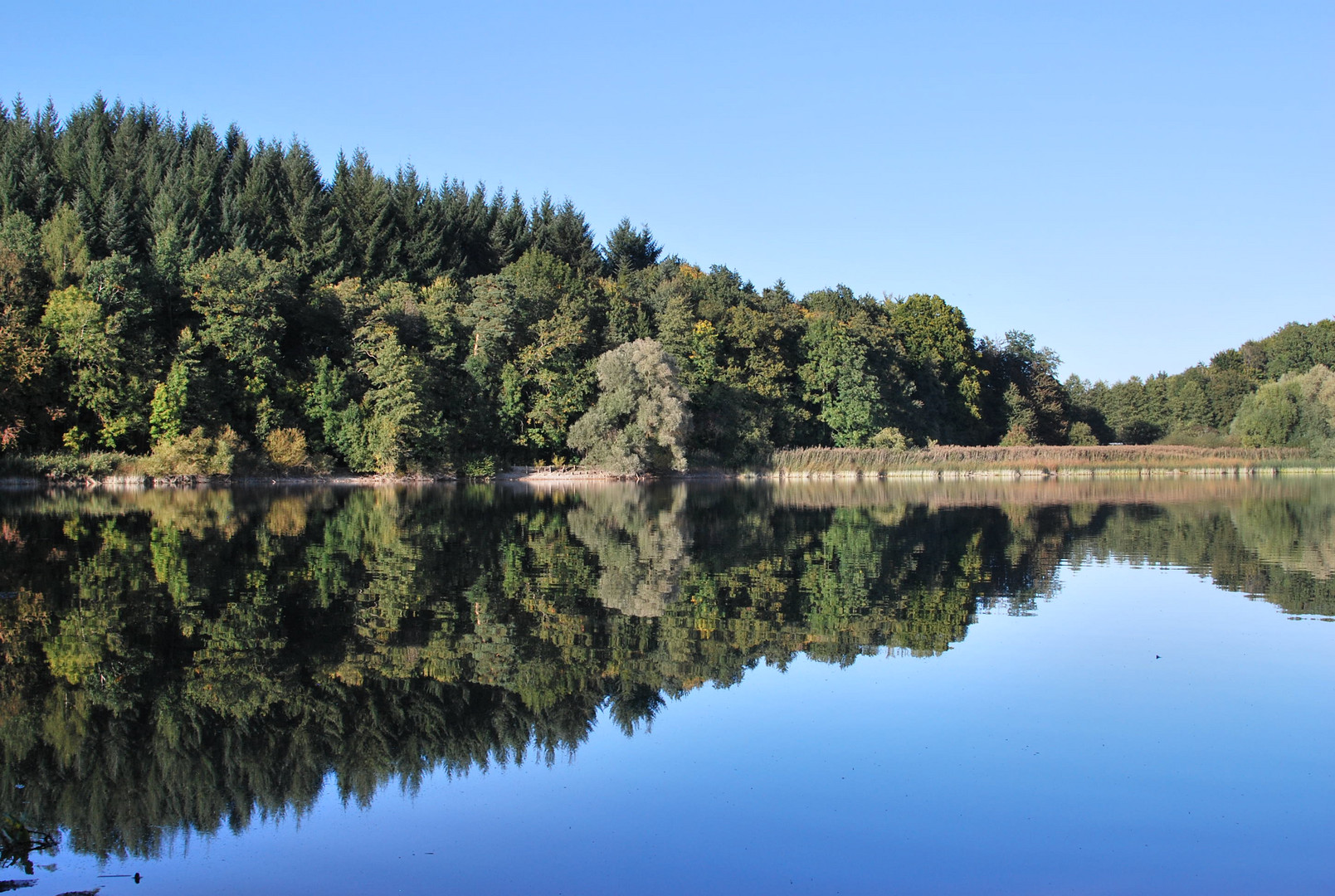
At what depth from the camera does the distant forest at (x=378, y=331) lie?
4484 cm

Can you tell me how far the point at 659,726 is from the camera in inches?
329

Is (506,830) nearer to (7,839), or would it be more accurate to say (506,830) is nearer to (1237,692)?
(7,839)

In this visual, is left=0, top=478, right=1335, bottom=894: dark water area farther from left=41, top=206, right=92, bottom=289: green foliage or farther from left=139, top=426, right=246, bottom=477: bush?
left=41, top=206, right=92, bottom=289: green foliage

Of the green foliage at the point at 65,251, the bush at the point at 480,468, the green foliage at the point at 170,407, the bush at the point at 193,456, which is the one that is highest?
the green foliage at the point at 65,251

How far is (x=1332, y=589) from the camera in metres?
15.5

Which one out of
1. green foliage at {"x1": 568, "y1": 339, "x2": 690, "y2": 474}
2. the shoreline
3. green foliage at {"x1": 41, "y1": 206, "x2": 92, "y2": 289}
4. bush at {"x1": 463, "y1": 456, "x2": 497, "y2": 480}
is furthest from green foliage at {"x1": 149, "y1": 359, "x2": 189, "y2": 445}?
green foliage at {"x1": 568, "y1": 339, "x2": 690, "y2": 474}

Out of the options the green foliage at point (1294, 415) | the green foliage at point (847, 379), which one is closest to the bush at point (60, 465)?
the green foliage at point (847, 379)

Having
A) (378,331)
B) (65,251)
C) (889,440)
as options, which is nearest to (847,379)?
(889,440)

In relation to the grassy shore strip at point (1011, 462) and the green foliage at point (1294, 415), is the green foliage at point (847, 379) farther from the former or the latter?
the green foliage at point (1294, 415)

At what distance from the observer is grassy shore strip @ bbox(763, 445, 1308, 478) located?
5925cm

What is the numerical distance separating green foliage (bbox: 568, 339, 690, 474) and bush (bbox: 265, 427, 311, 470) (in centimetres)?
1383

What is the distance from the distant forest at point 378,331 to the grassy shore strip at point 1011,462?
10.5ft

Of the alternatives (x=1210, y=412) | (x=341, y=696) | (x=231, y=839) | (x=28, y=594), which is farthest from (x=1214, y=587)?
(x=1210, y=412)

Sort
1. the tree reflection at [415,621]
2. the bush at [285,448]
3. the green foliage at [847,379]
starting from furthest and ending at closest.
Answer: the green foliage at [847,379] → the bush at [285,448] → the tree reflection at [415,621]
